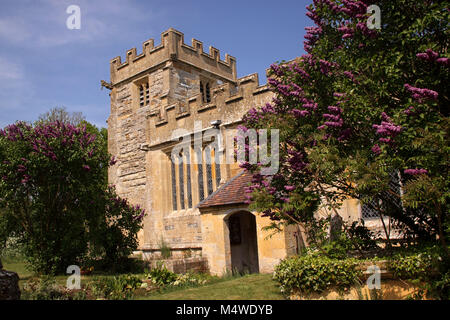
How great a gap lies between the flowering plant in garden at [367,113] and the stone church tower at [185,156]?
12.5ft

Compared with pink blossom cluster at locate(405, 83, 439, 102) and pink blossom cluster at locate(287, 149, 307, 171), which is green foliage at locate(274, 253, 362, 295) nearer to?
pink blossom cluster at locate(287, 149, 307, 171)

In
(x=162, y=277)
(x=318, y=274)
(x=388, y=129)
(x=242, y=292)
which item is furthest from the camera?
(x=162, y=277)

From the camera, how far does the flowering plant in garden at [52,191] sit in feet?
35.6

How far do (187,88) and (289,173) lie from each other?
12104 millimetres

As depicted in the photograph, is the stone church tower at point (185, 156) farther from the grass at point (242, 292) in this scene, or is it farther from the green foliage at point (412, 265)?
the green foliage at point (412, 265)

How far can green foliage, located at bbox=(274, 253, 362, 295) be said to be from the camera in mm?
5543

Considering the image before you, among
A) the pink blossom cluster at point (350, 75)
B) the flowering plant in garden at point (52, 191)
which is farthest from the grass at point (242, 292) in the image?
the flowering plant in garden at point (52, 191)

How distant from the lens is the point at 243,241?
42.1ft

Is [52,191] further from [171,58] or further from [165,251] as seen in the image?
[171,58]

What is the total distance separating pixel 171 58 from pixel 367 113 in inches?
521

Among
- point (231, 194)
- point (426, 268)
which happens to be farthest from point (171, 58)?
point (426, 268)

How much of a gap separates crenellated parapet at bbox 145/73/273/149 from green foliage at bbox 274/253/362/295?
7.37 meters

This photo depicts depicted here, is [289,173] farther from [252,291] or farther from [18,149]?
[18,149]
